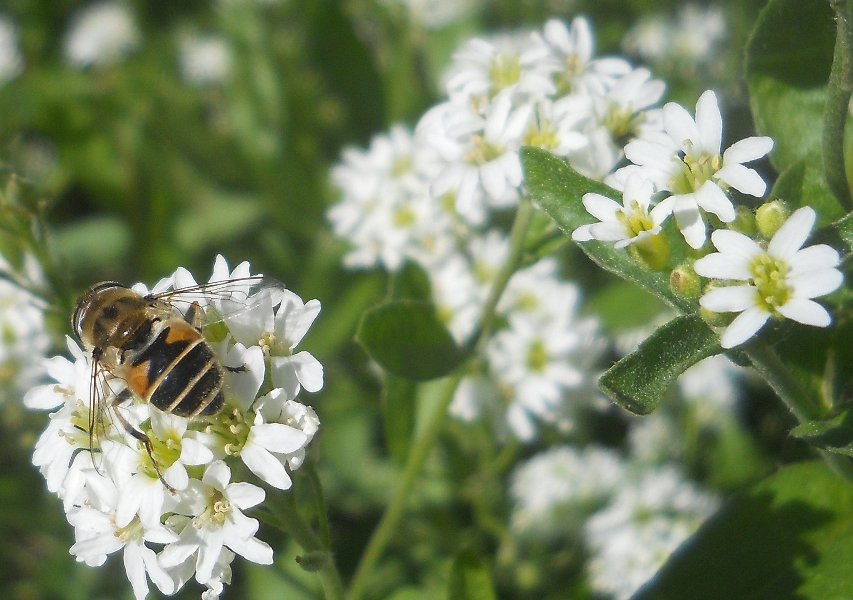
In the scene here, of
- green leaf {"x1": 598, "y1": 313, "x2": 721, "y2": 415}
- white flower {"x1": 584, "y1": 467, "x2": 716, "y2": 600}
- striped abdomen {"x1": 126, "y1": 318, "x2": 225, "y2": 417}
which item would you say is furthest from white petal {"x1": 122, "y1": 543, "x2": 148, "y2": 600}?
white flower {"x1": 584, "y1": 467, "x2": 716, "y2": 600}

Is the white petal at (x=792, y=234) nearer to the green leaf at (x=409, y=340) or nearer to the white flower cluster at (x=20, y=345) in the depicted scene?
the green leaf at (x=409, y=340)

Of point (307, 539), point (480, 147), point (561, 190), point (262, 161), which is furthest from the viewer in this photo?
point (262, 161)

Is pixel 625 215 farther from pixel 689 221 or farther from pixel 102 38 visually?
pixel 102 38

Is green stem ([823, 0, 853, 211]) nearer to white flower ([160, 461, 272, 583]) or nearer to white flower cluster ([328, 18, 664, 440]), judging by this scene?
white flower cluster ([328, 18, 664, 440])

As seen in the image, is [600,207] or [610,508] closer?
[600,207]

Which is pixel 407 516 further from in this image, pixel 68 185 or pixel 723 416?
pixel 68 185

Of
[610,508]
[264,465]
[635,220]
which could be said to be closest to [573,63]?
[635,220]
